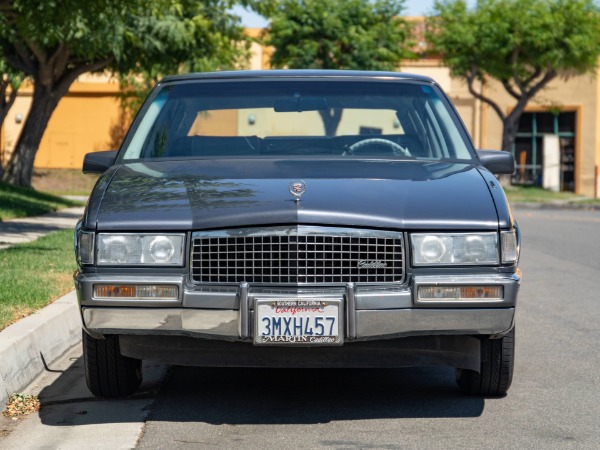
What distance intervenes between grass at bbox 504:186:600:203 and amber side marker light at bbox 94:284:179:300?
27957mm

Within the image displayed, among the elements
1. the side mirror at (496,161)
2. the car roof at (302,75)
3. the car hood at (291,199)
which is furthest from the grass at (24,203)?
the car hood at (291,199)

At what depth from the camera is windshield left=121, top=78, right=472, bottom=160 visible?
20.7 ft

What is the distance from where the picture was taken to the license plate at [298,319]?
4.88 m

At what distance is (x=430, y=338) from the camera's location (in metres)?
5.19

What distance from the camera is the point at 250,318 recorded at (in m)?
4.89

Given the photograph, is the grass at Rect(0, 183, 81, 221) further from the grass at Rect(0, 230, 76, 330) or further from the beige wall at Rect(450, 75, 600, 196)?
the beige wall at Rect(450, 75, 600, 196)

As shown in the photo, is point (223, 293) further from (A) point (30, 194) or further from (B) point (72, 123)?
(B) point (72, 123)

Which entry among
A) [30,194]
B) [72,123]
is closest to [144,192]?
[30,194]

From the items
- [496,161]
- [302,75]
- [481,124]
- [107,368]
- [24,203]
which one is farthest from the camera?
[481,124]

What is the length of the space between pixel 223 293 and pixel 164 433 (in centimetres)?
67

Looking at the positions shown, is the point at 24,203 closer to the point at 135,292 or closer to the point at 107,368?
the point at 107,368

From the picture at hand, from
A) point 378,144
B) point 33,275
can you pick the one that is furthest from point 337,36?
point 378,144

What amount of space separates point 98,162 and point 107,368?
115 cm

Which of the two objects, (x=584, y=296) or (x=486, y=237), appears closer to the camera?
(x=486, y=237)
